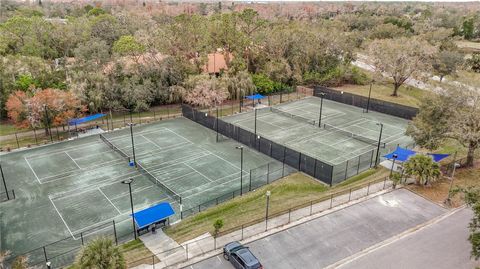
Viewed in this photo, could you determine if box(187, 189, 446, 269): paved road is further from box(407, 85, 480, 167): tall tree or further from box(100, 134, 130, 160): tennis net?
box(100, 134, 130, 160): tennis net

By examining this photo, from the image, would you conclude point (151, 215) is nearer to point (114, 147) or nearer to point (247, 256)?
point (247, 256)

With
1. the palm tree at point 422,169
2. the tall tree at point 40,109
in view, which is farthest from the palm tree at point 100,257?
the tall tree at point 40,109

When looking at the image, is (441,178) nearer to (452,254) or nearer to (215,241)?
(452,254)

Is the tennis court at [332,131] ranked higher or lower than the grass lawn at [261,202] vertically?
higher

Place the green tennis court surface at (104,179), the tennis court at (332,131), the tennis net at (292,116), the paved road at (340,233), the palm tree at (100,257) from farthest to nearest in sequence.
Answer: the tennis net at (292,116), the tennis court at (332,131), the green tennis court surface at (104,179), the paved road at (340,233), the palm tree at (100,257)

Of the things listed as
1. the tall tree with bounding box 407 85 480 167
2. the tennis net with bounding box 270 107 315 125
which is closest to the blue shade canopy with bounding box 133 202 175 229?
the tall tree with bounding box 407 85 480 167

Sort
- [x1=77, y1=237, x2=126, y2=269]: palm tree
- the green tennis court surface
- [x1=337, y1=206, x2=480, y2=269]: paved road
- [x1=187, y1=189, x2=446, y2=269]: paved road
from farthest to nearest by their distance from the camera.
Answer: the green tennis court surface
[x1=187, y1=189, x2=446, y2=269]: paved road
[x1=337, y1=206, x2=480, y2=269]: paved road
[x1=77, y1=237, x2=126, y2=269]: palm tree

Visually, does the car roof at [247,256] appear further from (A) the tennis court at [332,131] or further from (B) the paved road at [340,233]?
(A) the tennis court at [332,131]
